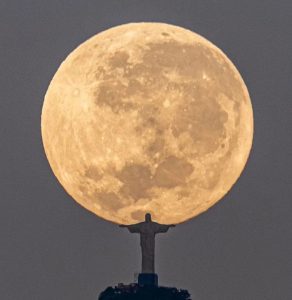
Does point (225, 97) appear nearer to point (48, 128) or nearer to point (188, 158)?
point (188, 158)

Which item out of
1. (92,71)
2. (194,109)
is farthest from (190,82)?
(92,71)

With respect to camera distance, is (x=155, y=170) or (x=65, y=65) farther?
(x=65, y=65)

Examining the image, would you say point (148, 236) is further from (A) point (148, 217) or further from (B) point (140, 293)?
(B) point (140, 293)

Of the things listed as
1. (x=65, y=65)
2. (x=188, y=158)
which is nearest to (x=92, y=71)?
(x=65, y=65)

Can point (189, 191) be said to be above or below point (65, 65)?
below

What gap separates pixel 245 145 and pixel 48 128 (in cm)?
258

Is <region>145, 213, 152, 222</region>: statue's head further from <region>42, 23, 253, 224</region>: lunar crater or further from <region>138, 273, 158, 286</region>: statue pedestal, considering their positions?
<region>138, 273, 158, 286</region>: statue pedestal

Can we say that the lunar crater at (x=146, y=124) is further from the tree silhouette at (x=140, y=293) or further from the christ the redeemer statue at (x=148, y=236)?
the tree silhouette at (x=140, y=293)

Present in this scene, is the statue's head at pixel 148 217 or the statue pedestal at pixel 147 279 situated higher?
the statue's head at pixel 148 217

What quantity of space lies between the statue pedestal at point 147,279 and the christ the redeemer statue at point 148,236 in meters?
0.05

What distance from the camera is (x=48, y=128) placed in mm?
14719

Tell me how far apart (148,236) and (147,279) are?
58cm

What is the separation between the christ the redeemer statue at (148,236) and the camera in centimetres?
1495

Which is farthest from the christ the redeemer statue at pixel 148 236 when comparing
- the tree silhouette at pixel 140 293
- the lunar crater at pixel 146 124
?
the tree silhouette at pixel 140 293
